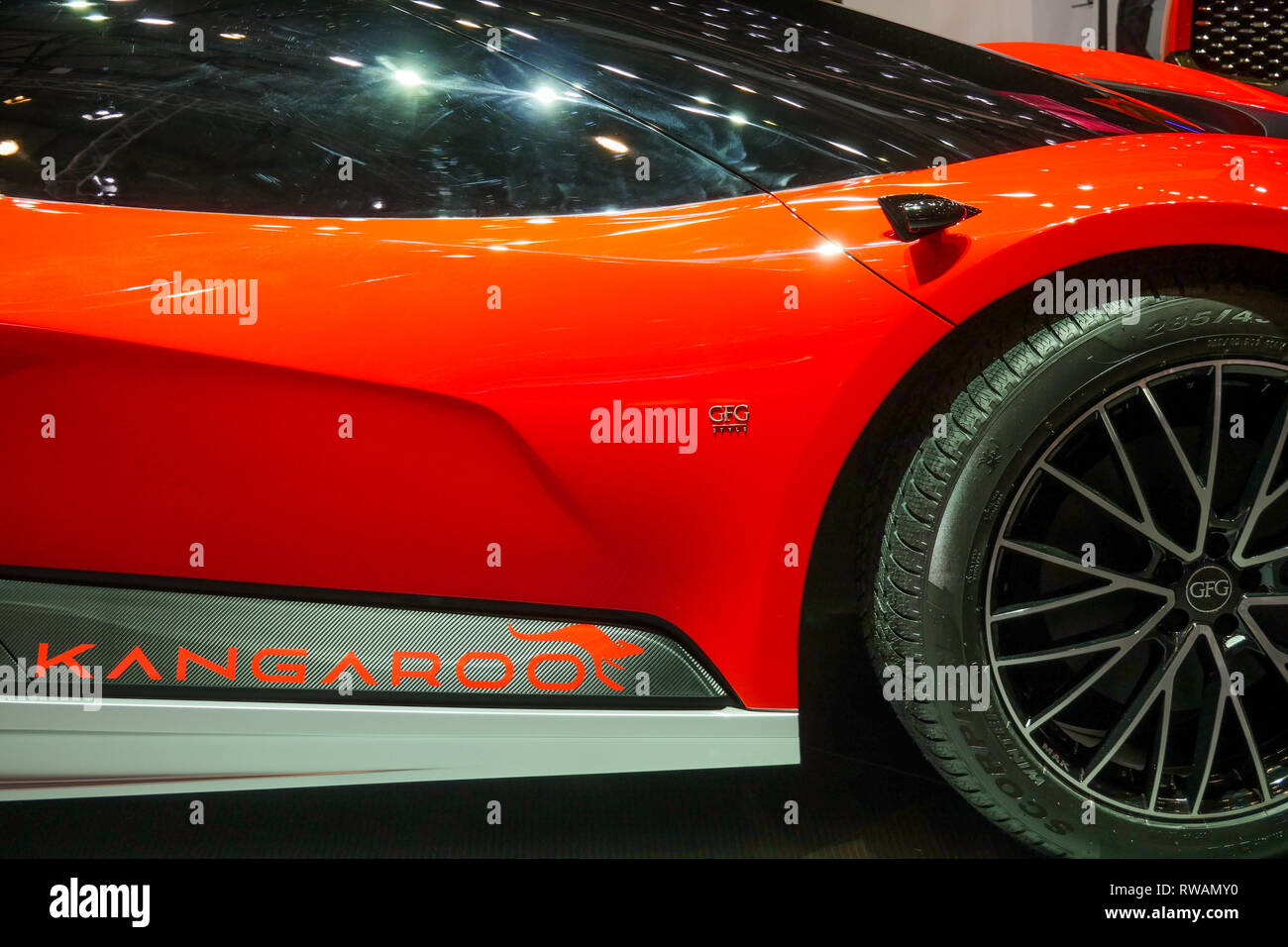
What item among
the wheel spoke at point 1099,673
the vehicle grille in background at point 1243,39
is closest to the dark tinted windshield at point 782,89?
the wheel spoke at point 1099,673

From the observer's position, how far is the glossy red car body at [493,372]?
1091 mm

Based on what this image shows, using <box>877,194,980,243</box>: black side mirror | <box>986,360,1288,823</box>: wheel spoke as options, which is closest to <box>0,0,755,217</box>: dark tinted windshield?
<box>877,194,980,243</box>: black side mirror

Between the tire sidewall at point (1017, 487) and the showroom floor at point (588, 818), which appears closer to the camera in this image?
the tire sidewall at point (1017, 487)

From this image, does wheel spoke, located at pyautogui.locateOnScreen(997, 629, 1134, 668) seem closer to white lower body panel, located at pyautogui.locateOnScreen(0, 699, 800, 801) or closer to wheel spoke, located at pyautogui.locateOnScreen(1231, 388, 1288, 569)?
wheel spoke, located at pyautogui.locateOnScreen(1231, 388, 1288, 569)

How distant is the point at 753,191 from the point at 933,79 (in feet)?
1.26

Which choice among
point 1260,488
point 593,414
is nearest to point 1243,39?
point 1260,488

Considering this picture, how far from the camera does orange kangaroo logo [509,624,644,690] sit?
1171 millimetres

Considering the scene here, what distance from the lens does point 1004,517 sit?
3.87ft

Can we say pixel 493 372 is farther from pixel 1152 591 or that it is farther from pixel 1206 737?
pixel 1206 737

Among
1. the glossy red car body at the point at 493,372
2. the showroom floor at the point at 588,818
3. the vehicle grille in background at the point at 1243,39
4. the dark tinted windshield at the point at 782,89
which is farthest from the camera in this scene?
the vehicle grille in background at the point at 1243,39

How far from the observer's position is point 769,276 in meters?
1.12

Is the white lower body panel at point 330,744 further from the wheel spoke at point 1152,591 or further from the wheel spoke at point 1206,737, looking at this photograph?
the wheel spoke at point 1206,737

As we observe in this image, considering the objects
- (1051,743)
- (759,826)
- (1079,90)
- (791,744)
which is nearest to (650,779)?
(759,826)

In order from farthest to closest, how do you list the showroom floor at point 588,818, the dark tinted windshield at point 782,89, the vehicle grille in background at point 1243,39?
1. the vehicle grille in background at point 1243,39
2. the showroom floor at point 588,818
3. the dark tinted windshield at point 782,89
